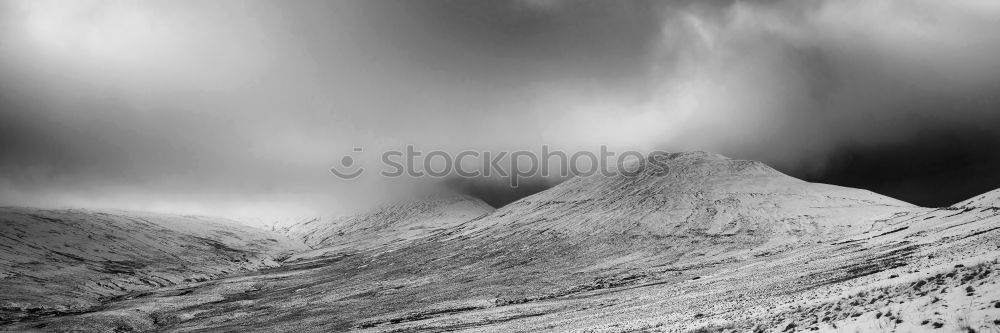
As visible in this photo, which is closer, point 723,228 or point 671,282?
point 671,282

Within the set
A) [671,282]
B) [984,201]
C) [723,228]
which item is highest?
[984,201]

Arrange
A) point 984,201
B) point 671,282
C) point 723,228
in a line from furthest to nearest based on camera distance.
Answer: point 723,228
point 984,201
point 671,282

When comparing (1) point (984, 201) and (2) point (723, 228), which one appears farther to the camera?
(2) point (723, 228)

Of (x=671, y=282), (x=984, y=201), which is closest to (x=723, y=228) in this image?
(x=984, y=201)

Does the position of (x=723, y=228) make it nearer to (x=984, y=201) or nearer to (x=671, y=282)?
(x=984, y=201)

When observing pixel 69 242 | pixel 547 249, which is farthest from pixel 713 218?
pixel 69 242

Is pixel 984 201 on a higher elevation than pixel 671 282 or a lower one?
higher

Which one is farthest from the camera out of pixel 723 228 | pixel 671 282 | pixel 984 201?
pixel 723 228

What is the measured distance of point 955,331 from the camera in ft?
65.1

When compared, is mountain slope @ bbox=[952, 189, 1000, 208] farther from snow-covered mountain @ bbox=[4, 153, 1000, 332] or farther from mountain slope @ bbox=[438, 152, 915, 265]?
mountain slope @ bbox=[438, 152, 915, 265]

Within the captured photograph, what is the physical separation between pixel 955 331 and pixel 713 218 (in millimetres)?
170365

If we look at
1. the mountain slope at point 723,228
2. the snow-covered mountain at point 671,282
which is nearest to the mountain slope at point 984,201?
the snow-covered mountain at point 671,282

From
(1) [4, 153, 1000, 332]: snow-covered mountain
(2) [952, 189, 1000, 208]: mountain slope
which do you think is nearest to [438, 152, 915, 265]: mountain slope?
(1) [4, 153, 1000, 332]: snow-covered mountain

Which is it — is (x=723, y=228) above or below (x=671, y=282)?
above
